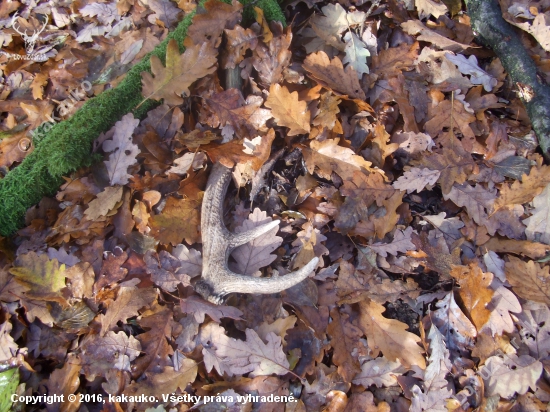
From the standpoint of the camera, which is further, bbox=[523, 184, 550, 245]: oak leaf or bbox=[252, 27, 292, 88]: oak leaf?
bbox=[252, 27, 292, 88]: oak leaf

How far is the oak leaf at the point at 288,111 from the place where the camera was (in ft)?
8.96

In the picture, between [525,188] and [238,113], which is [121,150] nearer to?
[238,113]

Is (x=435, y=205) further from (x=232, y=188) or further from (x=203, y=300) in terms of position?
(x=203, y=300)

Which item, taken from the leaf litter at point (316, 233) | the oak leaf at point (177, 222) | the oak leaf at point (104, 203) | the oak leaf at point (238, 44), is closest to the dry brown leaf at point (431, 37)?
the leaf litter at point (316, 233)

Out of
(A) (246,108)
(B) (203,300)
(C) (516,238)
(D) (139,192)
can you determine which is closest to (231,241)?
(B) (203,300)

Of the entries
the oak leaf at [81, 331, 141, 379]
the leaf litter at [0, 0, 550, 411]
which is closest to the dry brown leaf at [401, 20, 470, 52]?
the leaf litter at [0, 0, 550, 411]

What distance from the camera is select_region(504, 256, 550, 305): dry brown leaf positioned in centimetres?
233

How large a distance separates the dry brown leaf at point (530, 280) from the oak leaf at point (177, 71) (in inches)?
102

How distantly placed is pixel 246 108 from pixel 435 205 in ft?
5.39

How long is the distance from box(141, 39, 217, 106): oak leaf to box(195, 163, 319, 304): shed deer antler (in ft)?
2.26

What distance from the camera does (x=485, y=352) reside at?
2301mm

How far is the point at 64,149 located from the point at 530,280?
136 inches

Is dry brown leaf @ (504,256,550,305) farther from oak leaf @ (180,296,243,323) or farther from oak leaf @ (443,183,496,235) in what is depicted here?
oak leaf @ (180,296,243,323)

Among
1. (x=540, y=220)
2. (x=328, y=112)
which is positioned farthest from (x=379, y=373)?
(x=328, y=112)
